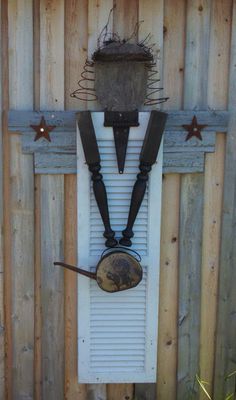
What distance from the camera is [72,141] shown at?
2594 millimetres

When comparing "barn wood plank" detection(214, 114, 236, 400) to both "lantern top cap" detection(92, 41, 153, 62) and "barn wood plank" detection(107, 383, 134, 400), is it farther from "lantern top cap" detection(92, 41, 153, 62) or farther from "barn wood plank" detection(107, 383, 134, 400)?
"lantern top cap" detection(92, 41, 153, 62)

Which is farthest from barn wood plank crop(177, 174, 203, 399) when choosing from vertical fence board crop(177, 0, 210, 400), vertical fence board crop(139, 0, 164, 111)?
vertical fence board crop(139, 0, 164, 111)

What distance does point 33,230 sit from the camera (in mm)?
2684

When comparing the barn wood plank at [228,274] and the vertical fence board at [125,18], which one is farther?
the barn wood plank at [228,274]

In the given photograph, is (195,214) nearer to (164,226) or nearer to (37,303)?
(164,226)

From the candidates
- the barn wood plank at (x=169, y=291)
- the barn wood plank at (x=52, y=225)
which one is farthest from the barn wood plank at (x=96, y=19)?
the barn wood plank at (x=169, y=291)

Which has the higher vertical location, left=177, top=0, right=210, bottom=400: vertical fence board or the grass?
left=177, top=0, right=210, bottom=400: vertical fence board

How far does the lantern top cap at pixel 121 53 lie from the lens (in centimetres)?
245

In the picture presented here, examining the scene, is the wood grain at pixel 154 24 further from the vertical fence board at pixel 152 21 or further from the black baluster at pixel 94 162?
the black baluster at pixel 94 162

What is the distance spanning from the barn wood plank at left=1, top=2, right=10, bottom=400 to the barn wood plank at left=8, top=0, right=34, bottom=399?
0.08 ft

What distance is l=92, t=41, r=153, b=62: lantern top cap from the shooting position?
2.45 meters

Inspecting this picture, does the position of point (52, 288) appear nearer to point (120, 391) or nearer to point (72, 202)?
point (72, 202)

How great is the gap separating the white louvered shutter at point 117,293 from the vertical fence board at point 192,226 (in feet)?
0.58

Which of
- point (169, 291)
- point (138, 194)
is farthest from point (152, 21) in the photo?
point (169, 291)
